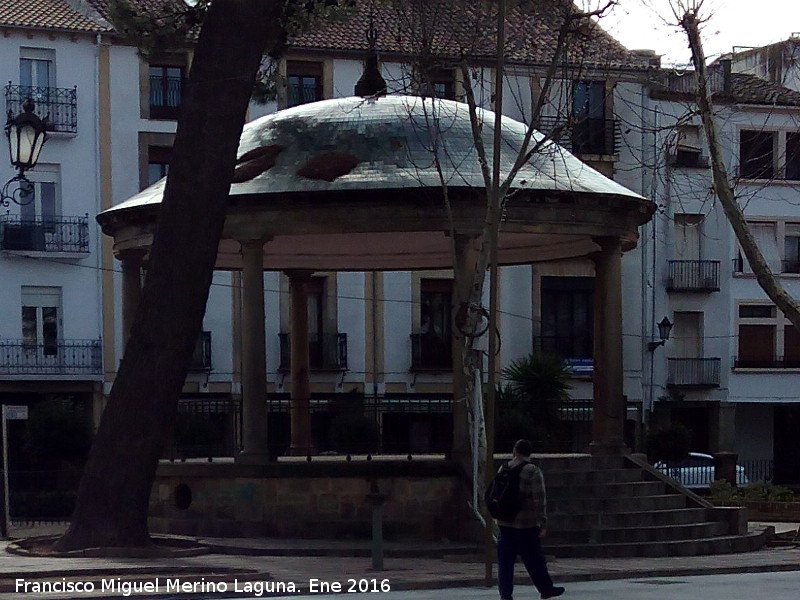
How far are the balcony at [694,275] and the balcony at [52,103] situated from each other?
66.7 ft

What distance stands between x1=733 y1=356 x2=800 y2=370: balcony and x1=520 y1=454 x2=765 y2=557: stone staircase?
3720 centimetres

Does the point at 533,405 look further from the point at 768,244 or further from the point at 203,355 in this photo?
the point at 768,244

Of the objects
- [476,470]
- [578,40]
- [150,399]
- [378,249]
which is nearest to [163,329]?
[150,399]

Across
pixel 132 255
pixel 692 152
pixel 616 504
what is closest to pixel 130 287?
pixel 132 255

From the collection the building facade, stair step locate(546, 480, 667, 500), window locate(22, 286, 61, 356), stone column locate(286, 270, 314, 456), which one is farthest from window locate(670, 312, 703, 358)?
stair step locate(546, 480, 667, 500)

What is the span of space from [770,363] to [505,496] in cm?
4746

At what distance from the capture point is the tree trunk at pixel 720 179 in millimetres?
27031

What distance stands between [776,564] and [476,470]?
370 cm

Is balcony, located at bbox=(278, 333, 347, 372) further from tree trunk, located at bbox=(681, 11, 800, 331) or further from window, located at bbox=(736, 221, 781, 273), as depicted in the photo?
tree trunk, located at bbox=(681, 11, 800, 331)

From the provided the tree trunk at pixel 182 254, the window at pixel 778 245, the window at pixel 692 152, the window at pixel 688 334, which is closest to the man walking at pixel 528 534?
the tree trunk at pixel 182 254

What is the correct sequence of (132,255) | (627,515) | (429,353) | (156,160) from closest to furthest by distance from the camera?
1. (627,515)
2. (132,255)
3. (156,160)
4. (429,353)

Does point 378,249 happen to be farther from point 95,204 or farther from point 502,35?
point 95,204

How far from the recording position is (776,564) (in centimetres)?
2202

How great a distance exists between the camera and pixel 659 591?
59.3 feet
